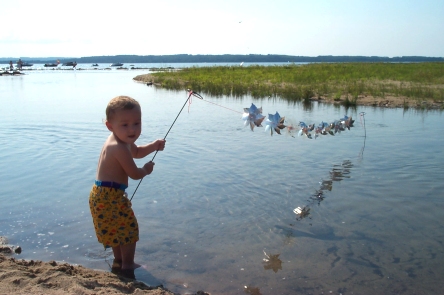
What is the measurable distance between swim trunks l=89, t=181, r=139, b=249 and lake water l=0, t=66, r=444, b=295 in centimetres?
43

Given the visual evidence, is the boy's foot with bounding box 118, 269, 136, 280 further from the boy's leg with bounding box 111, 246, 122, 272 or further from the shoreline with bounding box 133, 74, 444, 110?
the shoreline with bounding box 133, 74, 444, 110

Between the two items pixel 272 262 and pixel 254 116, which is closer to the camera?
pixel 272 262

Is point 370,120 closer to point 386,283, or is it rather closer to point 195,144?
point 195,144

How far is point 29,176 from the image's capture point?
6797 millimetres

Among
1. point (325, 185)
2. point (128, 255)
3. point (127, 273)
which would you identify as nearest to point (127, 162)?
point (128, 255)

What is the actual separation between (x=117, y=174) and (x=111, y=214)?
31 centimetres

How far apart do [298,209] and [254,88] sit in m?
17.7

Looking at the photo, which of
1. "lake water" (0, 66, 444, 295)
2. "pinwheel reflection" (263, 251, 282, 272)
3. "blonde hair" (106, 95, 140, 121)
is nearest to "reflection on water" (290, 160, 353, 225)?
"lake water" (0, 66, 444, 295)

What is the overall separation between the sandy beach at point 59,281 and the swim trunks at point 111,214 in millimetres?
312

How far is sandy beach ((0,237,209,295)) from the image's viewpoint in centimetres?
317

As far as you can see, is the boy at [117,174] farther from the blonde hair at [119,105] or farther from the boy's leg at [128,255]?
the boy's leg at [128,255]

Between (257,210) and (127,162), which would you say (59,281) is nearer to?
(127,162)

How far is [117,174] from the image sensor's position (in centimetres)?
361

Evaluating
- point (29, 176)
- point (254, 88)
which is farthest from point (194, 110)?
point (29, 176)
